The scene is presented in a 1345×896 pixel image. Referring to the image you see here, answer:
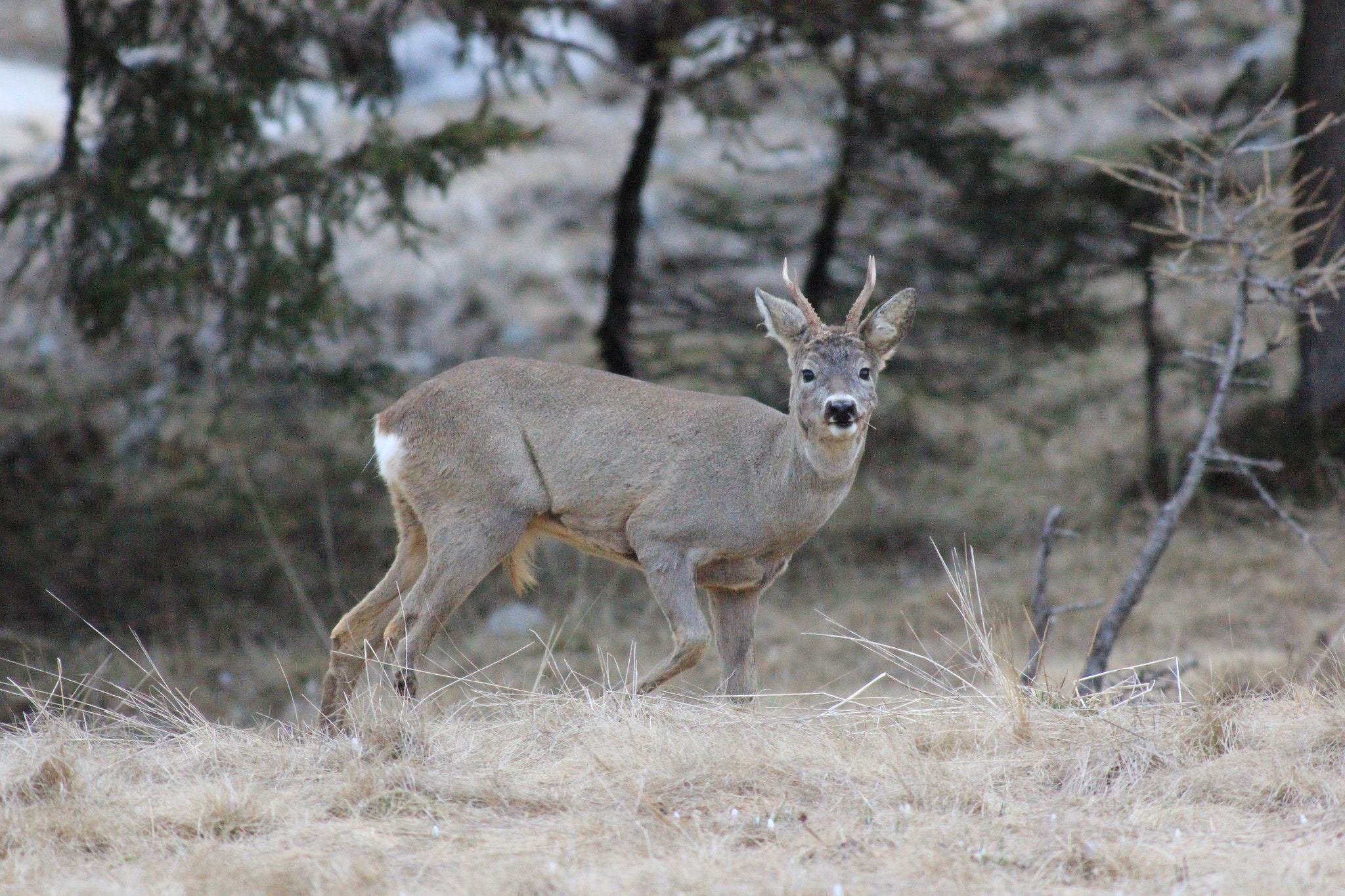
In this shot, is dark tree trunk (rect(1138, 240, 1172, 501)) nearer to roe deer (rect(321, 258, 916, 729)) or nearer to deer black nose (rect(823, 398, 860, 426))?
roe deer (rect(321, 258, 916, 729))

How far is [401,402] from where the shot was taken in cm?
630

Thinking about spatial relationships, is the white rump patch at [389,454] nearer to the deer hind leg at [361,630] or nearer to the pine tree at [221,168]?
the deer hind leg at [361,630]

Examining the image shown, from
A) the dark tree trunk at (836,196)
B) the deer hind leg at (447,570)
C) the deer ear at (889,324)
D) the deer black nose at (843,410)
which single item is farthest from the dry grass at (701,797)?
the dark tree trunk at (836,196)

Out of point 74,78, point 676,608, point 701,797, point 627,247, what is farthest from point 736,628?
point 74,78

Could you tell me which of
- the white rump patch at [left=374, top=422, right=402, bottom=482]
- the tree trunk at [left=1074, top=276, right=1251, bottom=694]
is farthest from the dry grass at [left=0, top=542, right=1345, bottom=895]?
the tree trunk at [left=1074, top=276, right=1251, bottom=694]

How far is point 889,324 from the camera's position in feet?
20.2

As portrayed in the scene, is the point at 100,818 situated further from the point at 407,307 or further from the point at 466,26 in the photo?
the point at 407,307

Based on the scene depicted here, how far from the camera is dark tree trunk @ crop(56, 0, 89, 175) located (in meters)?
9.94

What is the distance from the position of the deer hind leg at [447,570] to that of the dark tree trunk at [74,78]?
553 centimetres

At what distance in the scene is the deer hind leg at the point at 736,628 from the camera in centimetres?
627

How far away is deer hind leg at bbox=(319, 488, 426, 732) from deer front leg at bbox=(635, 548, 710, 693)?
107 centimetres

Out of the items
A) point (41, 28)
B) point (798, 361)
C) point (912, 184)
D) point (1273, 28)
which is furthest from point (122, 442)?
point (1273, 28)

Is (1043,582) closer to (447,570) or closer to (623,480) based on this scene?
(623,480)

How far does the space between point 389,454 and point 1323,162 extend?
26.5 feet
